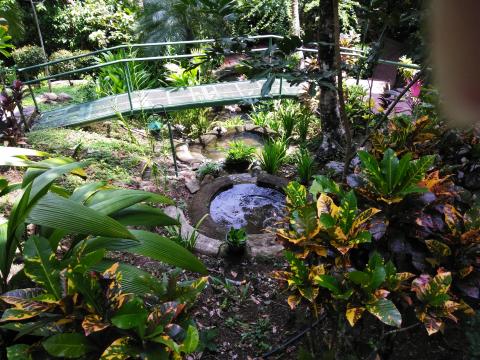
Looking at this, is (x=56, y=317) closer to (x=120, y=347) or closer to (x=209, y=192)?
(x=120, y=347)

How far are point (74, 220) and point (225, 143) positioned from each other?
4.06m

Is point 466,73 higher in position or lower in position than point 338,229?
higher

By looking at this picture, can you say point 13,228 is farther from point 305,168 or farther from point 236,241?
point 305,168

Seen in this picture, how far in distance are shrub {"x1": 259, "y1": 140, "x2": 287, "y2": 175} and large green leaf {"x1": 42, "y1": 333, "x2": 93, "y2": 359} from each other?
3.32 metres

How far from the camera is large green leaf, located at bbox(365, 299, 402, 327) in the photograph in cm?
148

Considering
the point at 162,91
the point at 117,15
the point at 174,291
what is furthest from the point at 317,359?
the point at 117,15

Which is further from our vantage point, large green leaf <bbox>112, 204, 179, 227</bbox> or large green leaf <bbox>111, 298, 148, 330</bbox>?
large green leaf <bbox>112, 204, 179, 227</bbox>

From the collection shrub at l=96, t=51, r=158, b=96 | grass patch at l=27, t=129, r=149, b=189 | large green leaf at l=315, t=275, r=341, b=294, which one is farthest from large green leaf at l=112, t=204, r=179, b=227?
shrub at l=96, t=51, r=158, b=96

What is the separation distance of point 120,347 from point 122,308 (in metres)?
0.14

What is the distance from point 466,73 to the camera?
278 mm

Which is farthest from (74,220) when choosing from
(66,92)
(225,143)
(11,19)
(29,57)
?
(29,57)

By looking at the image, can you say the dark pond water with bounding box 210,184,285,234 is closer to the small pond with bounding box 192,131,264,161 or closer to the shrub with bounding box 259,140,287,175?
the shrub with bounding box 259,140,287,175

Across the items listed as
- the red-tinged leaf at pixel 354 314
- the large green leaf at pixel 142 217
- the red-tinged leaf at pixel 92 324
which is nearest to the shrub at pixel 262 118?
the large green leaf at pixel 142 217

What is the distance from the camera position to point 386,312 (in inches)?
59.1
